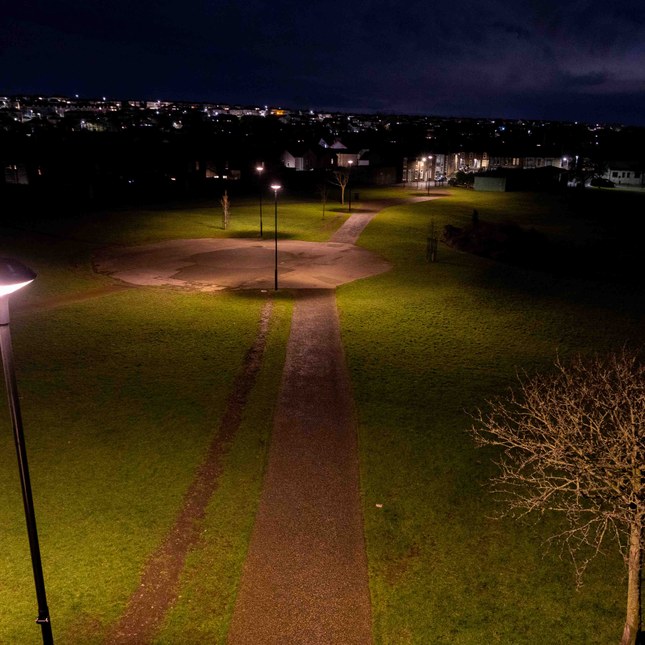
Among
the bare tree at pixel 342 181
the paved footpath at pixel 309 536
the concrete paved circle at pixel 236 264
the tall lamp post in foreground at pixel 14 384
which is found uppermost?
the bare tree at pixel 342 181

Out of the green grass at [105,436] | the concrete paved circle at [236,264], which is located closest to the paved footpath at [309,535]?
the green grass at [105,436]

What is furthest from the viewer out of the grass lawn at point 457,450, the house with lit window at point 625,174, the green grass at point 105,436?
the house with lit window at point 625,174

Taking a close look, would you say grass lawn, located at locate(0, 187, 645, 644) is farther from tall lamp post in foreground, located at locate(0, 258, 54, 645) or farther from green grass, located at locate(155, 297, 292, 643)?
tall lamp post in foreground, located at locate(0, 258, 54, 645)

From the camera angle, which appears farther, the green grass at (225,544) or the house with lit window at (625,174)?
the house with lit window at (625,174)

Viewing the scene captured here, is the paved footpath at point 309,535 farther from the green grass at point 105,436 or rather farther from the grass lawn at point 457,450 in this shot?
the green grass at point 105,436

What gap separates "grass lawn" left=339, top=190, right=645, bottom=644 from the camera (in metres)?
9.02

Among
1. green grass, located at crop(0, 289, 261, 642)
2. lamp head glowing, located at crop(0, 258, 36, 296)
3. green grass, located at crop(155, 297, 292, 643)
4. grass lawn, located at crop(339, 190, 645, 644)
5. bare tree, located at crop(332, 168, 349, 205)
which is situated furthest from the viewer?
bare tree, located at crop(332, 168, 349, 205)

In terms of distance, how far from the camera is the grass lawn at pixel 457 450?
355 inches

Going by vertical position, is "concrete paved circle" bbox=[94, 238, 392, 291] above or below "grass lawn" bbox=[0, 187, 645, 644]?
above

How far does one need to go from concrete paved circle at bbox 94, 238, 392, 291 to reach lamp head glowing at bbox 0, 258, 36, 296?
23665 millimetres

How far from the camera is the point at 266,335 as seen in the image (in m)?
22.4

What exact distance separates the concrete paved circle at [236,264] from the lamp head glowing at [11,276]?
77.6 feet

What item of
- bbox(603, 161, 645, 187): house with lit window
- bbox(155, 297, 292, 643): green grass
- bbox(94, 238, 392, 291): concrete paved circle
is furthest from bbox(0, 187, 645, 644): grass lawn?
bbox(603, 161, 645, 187): house with lit window

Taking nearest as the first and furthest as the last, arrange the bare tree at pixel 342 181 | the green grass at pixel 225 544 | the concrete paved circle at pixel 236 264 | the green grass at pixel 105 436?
the green grass at pixel 225 544 < the green grass at pixel 105 436 < the concrete paved circle at pixel 236 264 < the bare tree at pixel 342 181
